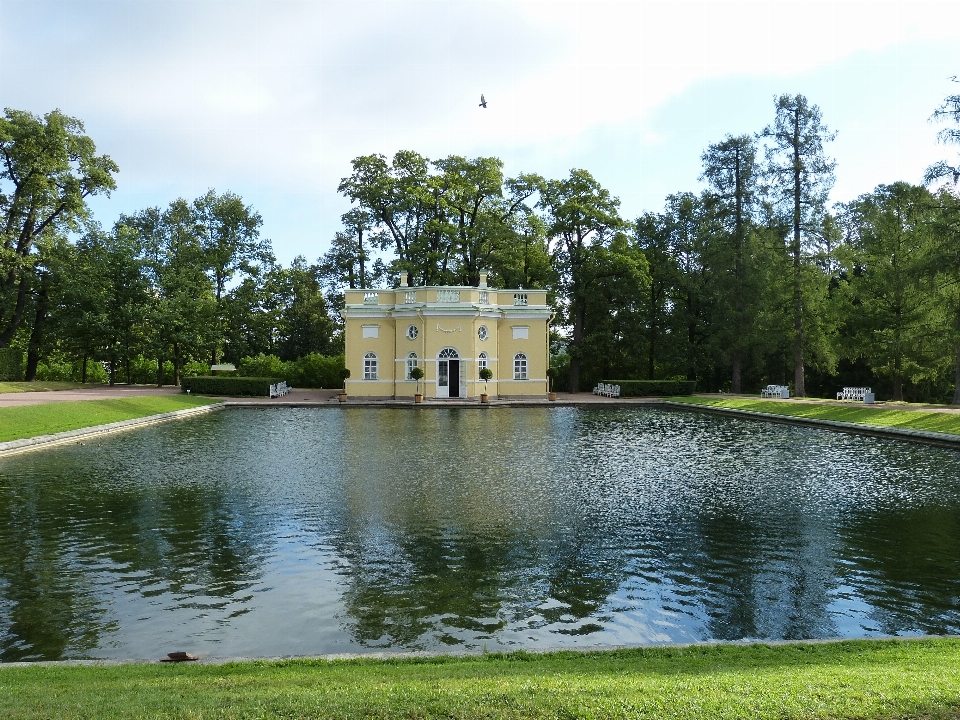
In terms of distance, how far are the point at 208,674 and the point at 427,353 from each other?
102ft

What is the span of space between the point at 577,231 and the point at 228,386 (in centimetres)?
2292

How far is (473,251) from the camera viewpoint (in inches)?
1693

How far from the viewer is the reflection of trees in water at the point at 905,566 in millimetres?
6457

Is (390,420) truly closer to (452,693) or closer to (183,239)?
(452,693)

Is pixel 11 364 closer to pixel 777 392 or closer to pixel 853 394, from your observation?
pixel 777 392

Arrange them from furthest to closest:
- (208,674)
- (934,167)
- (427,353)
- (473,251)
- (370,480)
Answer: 1. (473,251)
2. (427,353)
3. (934,167)
4. (370,480)
5. (208,674)

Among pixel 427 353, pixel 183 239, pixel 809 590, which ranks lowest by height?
pixel 809 590

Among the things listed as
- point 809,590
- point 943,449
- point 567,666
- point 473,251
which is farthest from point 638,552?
point 473,251

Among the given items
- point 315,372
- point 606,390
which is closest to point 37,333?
point 315,372

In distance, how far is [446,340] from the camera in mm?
35781

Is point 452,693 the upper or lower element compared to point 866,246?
lower

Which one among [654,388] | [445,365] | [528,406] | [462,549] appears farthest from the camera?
[654,388]

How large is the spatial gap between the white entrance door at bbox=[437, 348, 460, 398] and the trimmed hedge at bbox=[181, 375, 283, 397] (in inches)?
367

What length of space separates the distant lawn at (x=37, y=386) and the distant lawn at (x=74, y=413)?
369 inches
